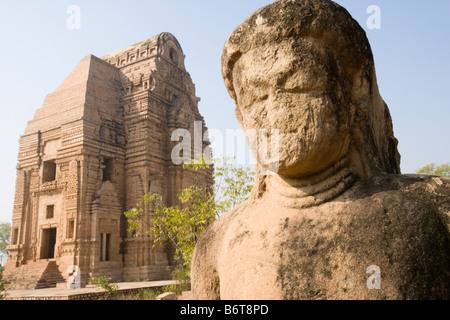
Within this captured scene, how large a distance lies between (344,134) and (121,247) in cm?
1796

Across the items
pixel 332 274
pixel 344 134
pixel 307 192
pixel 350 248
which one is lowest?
pixel 332 274

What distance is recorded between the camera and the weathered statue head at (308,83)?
1.91 meters

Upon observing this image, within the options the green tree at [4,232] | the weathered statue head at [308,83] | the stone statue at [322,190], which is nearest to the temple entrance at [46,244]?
the stone statue at [322,190]

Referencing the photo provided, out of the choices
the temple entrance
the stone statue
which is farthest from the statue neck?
the temple entrance

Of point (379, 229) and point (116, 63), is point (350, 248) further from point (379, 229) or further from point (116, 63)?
point (116, 63)

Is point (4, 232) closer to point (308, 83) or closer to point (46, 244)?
point (46, 244)

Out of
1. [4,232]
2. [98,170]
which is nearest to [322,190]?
[98,170]

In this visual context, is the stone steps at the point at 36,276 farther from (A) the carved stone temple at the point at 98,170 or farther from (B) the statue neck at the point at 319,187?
(B) the statue neck at the point at 319,187

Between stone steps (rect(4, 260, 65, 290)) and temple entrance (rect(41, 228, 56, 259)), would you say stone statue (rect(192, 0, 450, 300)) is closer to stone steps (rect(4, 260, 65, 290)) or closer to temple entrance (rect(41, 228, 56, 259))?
stone steps (rect(4, 260, 65, 290))

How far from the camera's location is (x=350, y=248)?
1.77m

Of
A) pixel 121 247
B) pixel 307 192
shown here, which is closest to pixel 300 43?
pixel 307 192

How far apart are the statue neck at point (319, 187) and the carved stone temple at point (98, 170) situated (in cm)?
1600

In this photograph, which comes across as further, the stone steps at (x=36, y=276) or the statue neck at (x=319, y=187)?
the stone steps at (x=36, y=276)

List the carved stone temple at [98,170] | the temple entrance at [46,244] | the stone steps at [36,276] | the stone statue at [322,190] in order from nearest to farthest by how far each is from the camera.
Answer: the stone statue at [322,190] → the stone steps at [36,276] → the carved stone temple at [98,170] → the temple entrance at [46,244]
